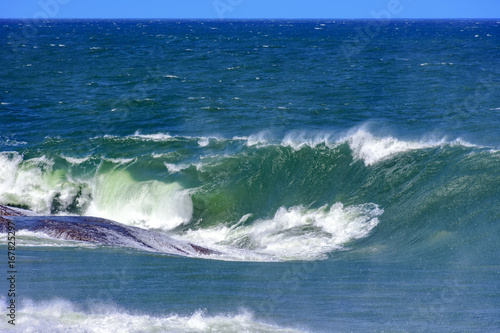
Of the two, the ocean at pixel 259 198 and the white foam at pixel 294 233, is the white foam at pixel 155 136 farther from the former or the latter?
the white foam at pixel 294 233

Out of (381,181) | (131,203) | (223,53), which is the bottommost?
(131,203)

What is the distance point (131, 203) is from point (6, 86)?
22373 millimetres

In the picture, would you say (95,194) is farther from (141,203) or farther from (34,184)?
(34,184)

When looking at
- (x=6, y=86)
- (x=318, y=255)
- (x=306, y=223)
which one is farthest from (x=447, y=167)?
(x=6, y=86)

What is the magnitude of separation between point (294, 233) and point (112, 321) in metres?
7.80

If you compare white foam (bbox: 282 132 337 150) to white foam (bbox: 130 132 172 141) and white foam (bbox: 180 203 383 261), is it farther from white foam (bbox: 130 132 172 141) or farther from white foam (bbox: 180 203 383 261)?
white foam (bbox: 130 132 172 141)

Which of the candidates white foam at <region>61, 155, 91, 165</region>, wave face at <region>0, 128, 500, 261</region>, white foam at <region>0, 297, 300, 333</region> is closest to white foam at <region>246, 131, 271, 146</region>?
wave face at <region>0, 128, 500, 261</region>

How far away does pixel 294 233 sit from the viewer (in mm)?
14242

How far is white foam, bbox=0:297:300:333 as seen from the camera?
6.66 meters

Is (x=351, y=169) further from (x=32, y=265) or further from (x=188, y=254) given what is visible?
(x=32, y=265)

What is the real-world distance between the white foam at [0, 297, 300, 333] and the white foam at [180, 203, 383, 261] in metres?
4.59

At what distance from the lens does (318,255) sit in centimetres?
1221

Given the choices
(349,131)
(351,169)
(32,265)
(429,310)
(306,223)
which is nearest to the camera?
(429,310)

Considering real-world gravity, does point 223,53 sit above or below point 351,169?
above
